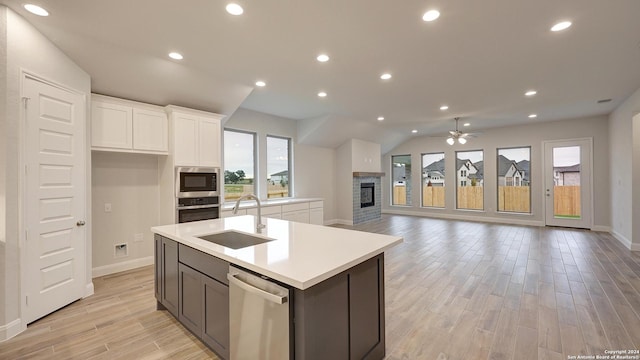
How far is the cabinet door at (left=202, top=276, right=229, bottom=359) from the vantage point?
74.4 inches

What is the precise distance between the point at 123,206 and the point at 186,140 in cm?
130


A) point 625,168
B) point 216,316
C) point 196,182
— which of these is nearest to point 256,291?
point 216,316

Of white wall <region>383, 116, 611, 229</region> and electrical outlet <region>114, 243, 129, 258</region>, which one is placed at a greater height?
white wall <region>383, 116, 611, 229</region>

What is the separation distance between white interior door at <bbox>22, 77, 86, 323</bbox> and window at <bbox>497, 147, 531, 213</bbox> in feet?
30.9

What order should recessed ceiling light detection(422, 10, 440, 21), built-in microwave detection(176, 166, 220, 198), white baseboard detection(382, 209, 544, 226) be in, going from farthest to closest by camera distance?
white baseboard detection(382, 209, 544, 226) → built-in microwave detection(176, 166, 220, 198) → recessed ceiling light detection(422, 10, 440, 21)

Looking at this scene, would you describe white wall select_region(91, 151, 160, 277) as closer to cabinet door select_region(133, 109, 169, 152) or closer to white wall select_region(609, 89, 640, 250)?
cabinet door select_region(133, 109, 169, 152)

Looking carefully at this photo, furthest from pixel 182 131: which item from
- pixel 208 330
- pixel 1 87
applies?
pixel 208 330

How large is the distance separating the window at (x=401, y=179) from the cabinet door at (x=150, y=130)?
7860mm

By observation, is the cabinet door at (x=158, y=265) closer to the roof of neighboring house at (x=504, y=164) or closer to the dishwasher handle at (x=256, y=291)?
the dishwasher handle at (x=256, y=291)

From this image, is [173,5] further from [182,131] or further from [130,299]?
[130,299]

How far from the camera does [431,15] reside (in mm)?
2404

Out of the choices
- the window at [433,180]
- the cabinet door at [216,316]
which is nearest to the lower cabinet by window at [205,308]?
the cabinet door at [216,316]

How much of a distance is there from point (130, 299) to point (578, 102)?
792 centimetres

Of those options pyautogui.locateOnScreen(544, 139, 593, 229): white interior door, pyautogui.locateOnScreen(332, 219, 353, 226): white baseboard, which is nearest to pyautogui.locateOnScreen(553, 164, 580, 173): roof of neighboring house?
pyautogui.locateOnScreen(544, 139, 593, 229): white interior door
